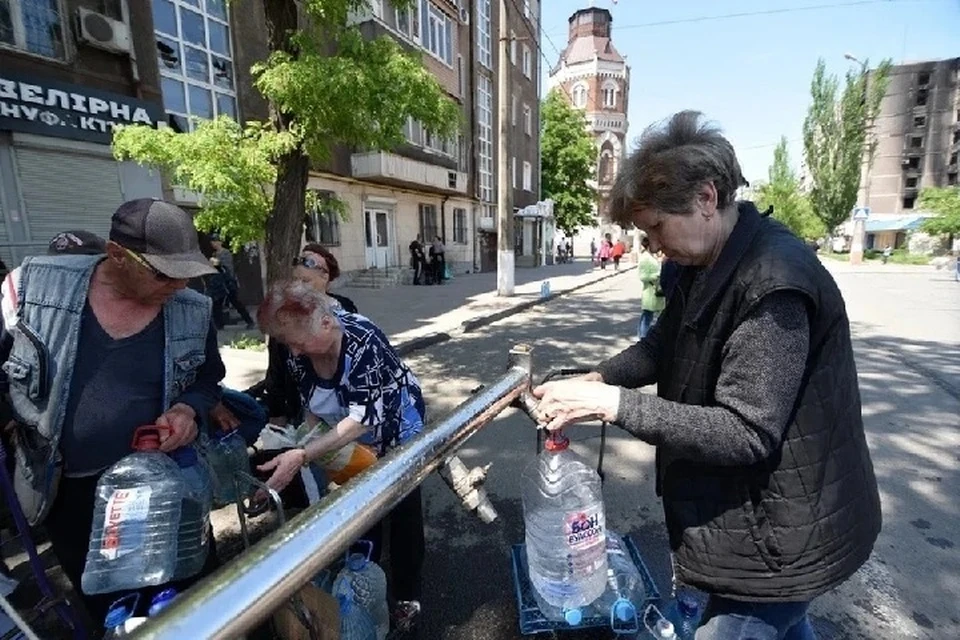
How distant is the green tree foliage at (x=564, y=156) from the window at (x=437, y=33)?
1334 centimetres

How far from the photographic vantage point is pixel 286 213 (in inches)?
224

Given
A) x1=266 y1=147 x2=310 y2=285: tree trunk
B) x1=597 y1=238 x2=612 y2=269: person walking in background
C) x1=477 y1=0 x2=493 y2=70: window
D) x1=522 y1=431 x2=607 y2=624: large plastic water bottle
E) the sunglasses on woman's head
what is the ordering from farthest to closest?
x1=597 y1=238 x2=612 y2=269: person walking in background, x1=477 y1=0 x2=493 y2=70: window, x1=266 y1=147 x2=310 y2=285: tree trunk, the sunglasses on woman's head, x1=522 y1=431 x2=607 y2=624: large plastic water bottle

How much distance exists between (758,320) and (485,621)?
189 cm

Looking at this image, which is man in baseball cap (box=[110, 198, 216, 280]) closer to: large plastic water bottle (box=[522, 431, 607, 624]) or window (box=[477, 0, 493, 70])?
large plastic water bottle (box=[522, 431, 607, 624])

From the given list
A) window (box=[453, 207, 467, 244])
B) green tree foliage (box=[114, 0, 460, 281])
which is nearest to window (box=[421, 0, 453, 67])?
window (box=[453, 207, 467, 244])

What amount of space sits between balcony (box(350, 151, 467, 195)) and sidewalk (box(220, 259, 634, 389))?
3.67m

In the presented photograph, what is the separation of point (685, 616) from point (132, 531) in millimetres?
1765

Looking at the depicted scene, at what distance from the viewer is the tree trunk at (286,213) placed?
18.2 ft

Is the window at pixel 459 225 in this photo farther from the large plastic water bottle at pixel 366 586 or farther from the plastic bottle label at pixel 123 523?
the plastic bottle label at pixel 123 523

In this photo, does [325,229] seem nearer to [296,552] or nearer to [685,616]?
[685,616]

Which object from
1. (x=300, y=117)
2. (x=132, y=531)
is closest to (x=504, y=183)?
(x=300, y=117)

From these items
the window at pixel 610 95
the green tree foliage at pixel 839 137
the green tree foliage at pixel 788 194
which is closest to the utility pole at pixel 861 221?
the green tree foliage at pixel 839 137

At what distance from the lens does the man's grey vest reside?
5.07ft

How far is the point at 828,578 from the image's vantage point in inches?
45.9
